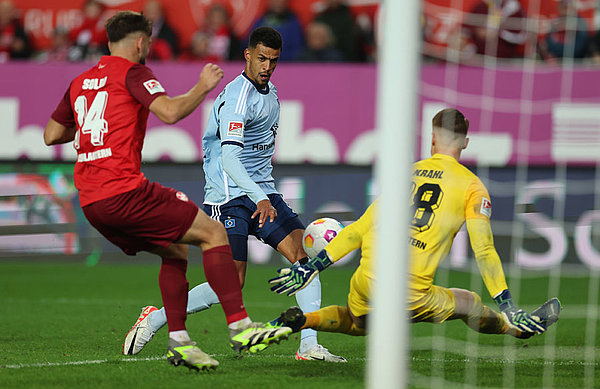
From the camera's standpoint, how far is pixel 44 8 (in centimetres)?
1462

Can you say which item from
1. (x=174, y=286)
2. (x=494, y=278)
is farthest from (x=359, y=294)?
(x=174, y=286)

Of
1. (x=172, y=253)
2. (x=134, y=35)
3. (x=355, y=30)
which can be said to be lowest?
(x=172, y=253)

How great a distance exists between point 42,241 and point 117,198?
25.1 feet

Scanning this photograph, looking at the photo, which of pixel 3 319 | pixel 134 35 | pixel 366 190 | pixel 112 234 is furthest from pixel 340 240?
pixel 366 190

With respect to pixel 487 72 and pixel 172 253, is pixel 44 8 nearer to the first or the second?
pixel 487 72

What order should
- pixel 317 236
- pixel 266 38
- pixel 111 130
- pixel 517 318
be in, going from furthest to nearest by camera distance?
pixel 266 38 < pixel 317 236 < pixel 517 318 < pixel 111 130

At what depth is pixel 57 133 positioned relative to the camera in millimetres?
5355

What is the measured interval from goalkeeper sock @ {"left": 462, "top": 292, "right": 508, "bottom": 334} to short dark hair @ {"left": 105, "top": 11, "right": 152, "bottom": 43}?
2.59 m

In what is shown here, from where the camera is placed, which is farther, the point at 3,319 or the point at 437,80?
the point at 437,80

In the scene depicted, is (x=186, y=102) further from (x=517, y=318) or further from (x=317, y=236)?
(x=517, y=318)

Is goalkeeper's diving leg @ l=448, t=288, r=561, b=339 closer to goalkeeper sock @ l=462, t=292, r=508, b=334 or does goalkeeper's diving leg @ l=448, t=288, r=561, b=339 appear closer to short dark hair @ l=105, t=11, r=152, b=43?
goalkeeper sock @ l=462, t=292, r=508, b=334

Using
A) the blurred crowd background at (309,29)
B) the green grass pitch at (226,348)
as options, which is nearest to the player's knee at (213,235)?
the green grass pitch at (226,348)

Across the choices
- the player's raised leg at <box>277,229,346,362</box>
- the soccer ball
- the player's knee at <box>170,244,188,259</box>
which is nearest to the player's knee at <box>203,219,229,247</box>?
the player's knee at <box>170,244,188,259</box>

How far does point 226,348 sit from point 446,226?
206cm
